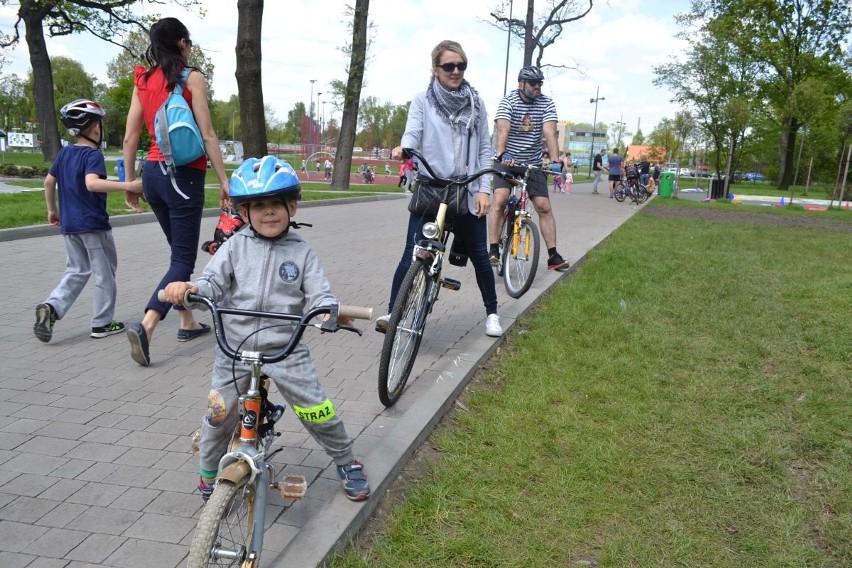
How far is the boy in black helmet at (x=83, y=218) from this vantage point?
4773 millimetres

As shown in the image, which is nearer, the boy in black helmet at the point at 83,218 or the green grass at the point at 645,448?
the green grass at the point at 645,448

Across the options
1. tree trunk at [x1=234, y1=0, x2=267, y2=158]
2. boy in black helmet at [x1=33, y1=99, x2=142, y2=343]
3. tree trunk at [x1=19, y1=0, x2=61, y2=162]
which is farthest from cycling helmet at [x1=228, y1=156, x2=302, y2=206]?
tree trunk at [x1=19, y1=0, x2=61, y2=162]

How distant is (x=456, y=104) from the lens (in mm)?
4559

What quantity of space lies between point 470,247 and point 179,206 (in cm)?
200

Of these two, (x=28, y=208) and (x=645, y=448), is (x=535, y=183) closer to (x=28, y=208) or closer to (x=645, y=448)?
(x=645, y=448)

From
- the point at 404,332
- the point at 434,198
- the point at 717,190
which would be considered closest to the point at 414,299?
the point at 404,332

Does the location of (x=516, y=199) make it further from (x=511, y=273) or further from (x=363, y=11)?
(x=363, y=11)

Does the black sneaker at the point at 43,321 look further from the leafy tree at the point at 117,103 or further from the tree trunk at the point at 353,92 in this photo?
the leafy tree at the point at 117,103

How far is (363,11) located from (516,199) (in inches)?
631

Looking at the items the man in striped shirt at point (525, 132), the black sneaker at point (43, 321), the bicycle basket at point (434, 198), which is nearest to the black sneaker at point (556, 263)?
the man in striped shirt at point (525, 132)

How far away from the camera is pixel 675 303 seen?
659cm

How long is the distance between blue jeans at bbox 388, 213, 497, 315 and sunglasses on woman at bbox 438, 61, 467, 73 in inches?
37.3

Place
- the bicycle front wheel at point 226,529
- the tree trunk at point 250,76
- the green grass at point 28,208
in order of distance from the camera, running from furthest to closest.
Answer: the green grass at point 28,208, the tree trunk at point 250,76, the bicycle front wheel at point 226,529

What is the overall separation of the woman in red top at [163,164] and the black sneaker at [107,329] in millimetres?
701
